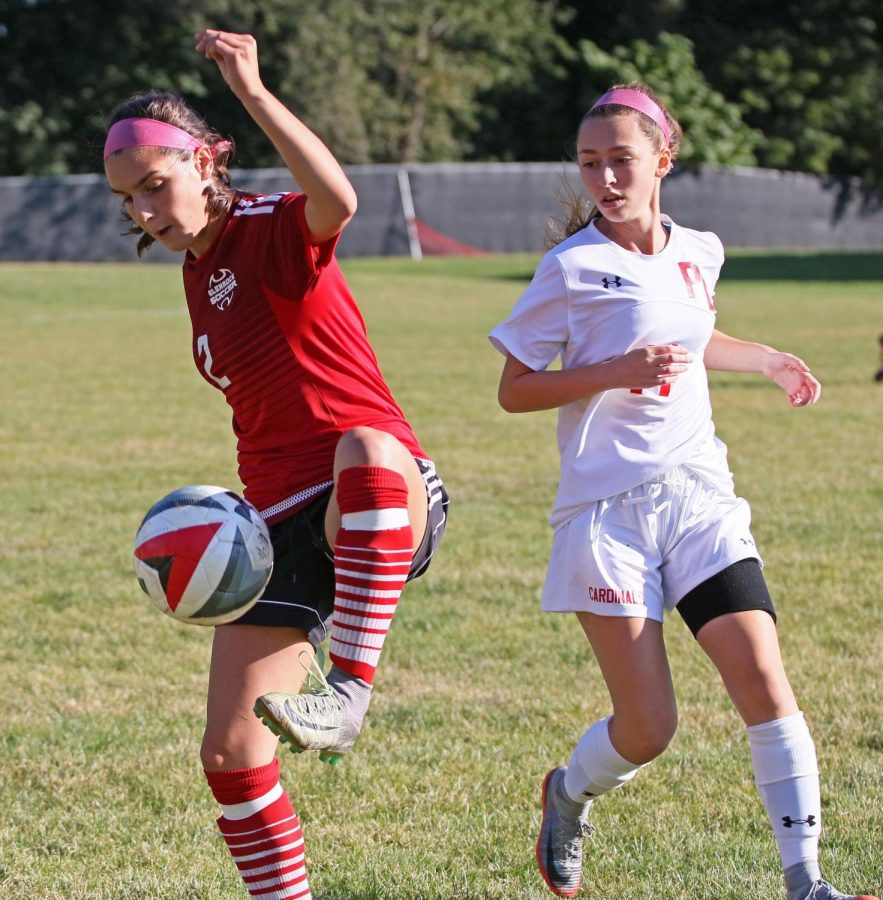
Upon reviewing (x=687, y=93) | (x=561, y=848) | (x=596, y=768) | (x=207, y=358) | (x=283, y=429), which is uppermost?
(x=207, y=358)

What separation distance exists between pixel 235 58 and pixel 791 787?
2177mm

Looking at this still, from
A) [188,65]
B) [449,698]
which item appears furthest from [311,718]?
[188,65]

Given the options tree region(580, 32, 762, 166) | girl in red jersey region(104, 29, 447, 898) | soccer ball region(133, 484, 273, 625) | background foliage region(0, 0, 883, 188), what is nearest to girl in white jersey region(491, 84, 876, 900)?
girl in red jersey region(104, 29, 447, 898)

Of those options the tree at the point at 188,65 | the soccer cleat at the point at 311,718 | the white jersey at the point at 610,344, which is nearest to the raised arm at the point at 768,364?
the white jersey at the point at 610,344

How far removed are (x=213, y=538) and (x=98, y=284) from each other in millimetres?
27623

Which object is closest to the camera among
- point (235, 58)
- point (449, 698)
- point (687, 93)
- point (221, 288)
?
point (235, 58)

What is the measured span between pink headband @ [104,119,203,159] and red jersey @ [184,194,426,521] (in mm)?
242

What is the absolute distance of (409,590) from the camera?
7043 millimetres

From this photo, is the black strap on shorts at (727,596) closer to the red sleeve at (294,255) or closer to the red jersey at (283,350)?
the red jersey at (283,350)

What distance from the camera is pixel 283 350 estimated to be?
3.42 metres

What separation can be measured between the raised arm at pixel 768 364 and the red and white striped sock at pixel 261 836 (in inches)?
66.8

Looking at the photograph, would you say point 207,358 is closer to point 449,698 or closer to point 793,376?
point 793,376

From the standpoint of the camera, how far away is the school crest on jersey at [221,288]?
3445 millimetres

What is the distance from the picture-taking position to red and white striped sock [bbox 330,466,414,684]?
3.14 m
